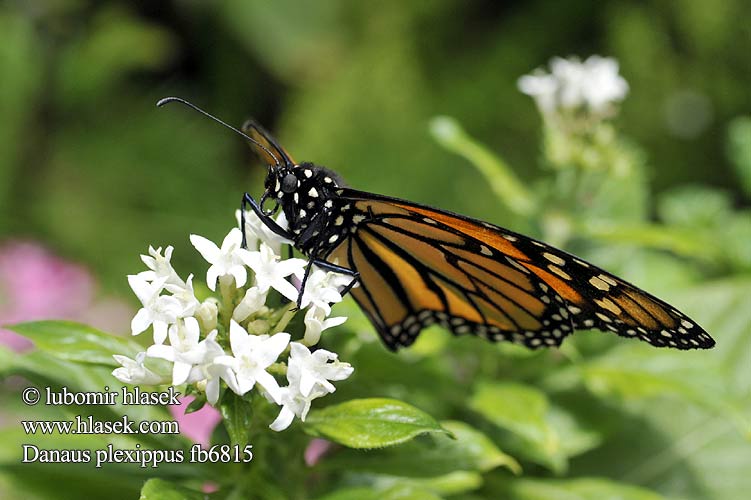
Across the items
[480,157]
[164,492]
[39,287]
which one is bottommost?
[164,492]

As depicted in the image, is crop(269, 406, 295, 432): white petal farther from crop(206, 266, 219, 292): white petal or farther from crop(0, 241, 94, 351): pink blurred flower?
crop(0, 241, 94, 351): pink blurred flower

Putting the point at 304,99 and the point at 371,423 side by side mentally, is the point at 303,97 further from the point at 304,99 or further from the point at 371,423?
the point at 371,423

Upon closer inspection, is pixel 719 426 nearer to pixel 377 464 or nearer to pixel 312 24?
pixel 377 464

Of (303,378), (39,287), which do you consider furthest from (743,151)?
(39,287)

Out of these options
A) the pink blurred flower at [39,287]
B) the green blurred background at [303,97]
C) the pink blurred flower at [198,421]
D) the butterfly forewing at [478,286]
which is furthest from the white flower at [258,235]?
the green blurred background at [303,97]

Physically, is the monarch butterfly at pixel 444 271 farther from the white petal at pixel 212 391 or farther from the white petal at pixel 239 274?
the white petal at pixel 212 391

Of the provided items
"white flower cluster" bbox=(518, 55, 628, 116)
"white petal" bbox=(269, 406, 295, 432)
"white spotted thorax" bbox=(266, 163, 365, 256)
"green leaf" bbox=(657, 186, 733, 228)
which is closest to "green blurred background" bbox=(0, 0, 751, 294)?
"green leaf" bbox=(657, 186, 733, 228)

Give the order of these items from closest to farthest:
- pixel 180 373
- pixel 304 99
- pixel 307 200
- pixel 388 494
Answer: pixel 180 373, pixel 388 494, pixel 307 200, pixel 304 99
